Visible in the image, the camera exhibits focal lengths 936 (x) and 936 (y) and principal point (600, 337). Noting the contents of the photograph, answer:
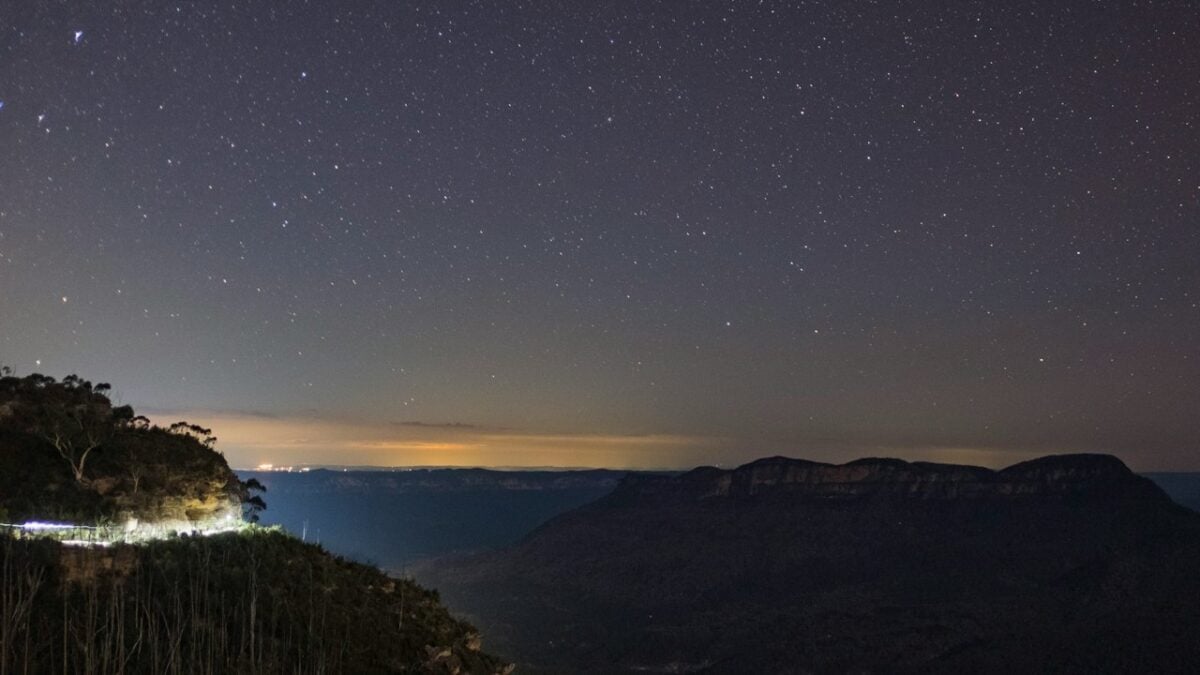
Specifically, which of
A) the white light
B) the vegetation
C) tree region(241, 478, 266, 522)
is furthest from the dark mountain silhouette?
the white light

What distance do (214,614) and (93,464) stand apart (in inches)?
507

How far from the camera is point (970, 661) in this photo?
89500mm

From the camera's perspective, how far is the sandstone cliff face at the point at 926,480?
158 m

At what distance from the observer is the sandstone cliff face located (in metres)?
158

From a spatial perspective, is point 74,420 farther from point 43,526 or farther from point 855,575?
point 855,575

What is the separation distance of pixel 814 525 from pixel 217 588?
130 metres

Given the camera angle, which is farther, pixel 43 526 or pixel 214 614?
pixel 43 526

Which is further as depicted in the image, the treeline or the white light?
the white light

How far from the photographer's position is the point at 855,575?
131750 mm

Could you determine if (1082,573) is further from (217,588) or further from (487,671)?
(217,588)

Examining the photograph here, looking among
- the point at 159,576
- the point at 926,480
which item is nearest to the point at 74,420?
the point at 159,576

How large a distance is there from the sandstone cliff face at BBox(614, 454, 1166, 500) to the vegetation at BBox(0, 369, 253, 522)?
441 feet

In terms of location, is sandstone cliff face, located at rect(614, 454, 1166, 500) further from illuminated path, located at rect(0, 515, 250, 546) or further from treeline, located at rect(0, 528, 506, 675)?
illuminated path, located at rect(0, 515, 250, 546)

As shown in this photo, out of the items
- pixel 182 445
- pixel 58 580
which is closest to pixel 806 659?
pixel 182 445
